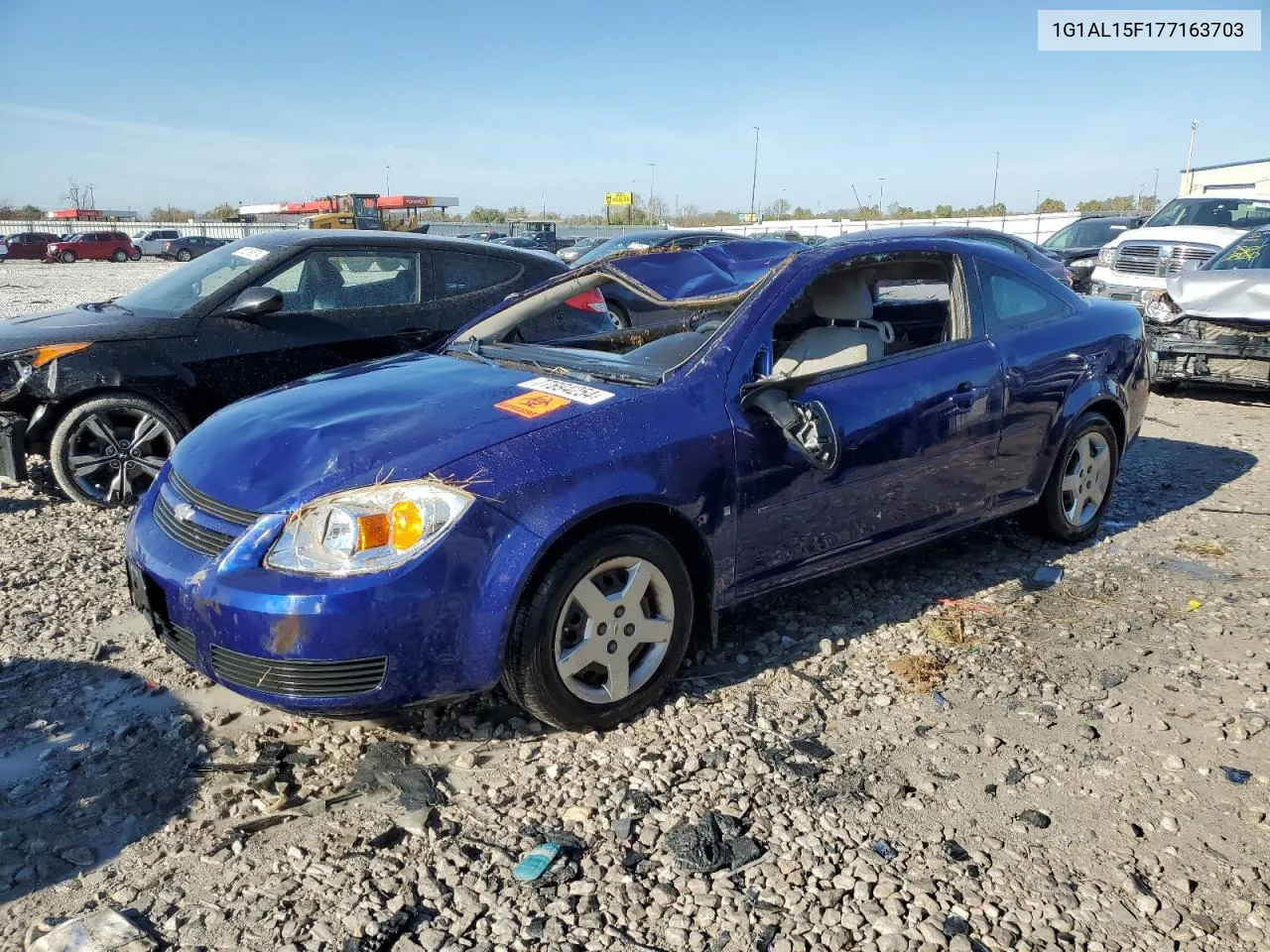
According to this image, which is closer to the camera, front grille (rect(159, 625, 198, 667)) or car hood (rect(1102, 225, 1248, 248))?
front grille (rect(159, 625, 198, 667))

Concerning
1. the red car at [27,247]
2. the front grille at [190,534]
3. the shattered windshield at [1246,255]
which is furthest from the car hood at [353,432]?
the red car at [27,247]

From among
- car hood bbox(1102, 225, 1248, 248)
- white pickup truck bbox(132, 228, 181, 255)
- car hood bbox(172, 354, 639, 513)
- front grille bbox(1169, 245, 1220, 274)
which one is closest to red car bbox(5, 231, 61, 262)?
white pickup truck bbox(132, 228, 181, 255)

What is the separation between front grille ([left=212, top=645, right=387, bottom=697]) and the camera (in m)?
2.83

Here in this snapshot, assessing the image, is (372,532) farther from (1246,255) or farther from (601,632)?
(1246,255)

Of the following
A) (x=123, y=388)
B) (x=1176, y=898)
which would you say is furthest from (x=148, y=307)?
(x=1176, y=898)

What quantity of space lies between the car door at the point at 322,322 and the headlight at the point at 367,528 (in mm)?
3364

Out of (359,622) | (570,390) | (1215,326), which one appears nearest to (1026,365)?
(570,390)

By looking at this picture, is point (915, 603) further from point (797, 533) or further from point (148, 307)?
point (148, 307)

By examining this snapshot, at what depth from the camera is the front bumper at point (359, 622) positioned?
2775mm

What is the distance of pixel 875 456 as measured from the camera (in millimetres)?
3875

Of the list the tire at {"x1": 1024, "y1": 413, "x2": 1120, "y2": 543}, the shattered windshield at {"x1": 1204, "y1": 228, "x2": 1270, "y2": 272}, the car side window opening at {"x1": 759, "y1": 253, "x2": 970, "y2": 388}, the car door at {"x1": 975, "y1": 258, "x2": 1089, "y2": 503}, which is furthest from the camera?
the shattered windshield at {"x1": 1204, "y1": 228, "x2": 1270, "y2": 272}

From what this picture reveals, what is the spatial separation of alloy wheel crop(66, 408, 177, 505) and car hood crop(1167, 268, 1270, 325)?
8.62 metres

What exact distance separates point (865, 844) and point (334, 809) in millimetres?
1544

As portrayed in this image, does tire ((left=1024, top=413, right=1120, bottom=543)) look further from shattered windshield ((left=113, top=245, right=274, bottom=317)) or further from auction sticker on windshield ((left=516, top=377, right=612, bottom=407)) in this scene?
shattered windshield ((left=113, top=245, right=274, bottom=317))
